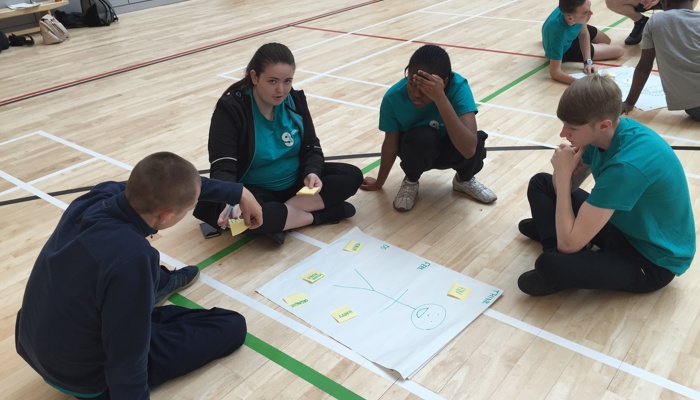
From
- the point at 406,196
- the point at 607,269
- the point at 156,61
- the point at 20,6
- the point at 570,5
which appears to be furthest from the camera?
the point at 20,6

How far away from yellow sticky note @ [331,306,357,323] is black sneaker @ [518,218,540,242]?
2.76ft

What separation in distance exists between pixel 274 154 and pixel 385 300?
31.9 inches

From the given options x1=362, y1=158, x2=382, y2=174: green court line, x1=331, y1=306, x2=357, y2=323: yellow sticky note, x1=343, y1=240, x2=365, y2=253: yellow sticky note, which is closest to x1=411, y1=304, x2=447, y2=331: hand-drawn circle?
x1=331, y1=306, x2=357, y2=323: yellow sticky note

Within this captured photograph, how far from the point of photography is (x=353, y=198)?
288 centimetres

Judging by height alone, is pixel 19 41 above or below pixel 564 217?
below

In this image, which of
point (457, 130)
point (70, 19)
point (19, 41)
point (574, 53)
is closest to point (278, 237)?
point (457, 130)

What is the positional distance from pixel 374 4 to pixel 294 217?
5476 millimetres

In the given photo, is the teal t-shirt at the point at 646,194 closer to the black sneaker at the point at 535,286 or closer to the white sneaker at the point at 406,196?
the black sneaker at the point at 535,286

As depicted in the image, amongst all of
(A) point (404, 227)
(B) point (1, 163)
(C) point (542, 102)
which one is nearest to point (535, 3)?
(C) point (542, 102)

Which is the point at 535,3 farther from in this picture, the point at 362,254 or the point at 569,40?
the point at 362,254

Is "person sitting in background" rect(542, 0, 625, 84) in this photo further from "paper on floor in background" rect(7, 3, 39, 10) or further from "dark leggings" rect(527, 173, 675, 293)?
"paper on floor in background" rect(7, 3, 39, 10)

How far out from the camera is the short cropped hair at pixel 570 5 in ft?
13.6

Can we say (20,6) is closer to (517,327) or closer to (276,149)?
(276,149)

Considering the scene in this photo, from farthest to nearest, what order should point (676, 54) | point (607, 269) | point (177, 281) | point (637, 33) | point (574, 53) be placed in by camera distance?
point (637, 33) → point (574, 53) → point (676, 54) → point (177, 281) → point (607, 269)
